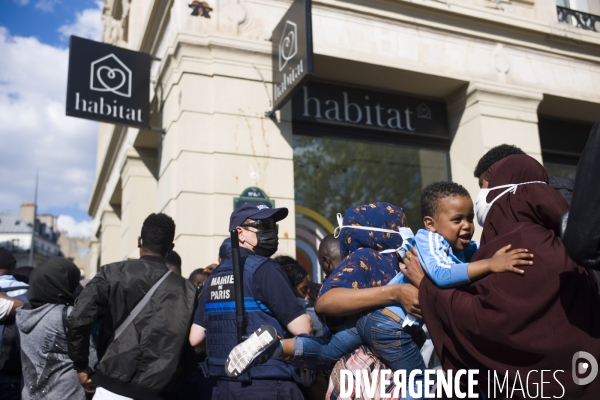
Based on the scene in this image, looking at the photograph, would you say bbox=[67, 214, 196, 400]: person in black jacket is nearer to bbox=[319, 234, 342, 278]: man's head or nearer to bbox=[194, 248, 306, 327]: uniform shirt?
bbox=[194, 248, 306, 327]: uniform shirt

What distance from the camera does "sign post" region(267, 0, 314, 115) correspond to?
6797mm

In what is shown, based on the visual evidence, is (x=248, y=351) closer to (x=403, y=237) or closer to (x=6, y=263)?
(x=403, y=237)

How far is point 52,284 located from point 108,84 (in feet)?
16.3

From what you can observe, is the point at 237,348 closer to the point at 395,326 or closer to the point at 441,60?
the point at 395,326

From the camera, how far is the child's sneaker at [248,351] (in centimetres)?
253

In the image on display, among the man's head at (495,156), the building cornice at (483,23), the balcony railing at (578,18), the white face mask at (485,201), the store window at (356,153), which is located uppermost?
the balcony railing at (578,18)

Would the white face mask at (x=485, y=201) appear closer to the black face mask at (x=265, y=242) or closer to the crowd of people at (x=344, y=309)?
the crowd of people at (x=344, y=309)

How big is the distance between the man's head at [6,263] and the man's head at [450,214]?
166 inches

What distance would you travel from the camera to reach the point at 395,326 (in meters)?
2.45

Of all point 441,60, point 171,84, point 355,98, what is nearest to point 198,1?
point 171,84

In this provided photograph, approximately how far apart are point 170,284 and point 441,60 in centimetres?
685

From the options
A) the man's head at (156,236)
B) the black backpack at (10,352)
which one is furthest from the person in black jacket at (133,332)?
the black backpack at (10,352)

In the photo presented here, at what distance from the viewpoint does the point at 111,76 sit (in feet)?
27.4

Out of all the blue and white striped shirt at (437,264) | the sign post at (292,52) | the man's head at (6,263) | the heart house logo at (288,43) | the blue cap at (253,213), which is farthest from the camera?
the heart house logo at (288,43)
